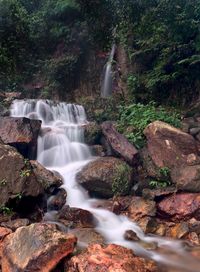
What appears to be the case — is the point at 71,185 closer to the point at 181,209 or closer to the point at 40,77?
the point at 181,209

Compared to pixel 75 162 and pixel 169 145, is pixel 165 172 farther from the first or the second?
pixel 75 162

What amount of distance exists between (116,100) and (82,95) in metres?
3.33

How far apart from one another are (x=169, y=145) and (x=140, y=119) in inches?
88.2

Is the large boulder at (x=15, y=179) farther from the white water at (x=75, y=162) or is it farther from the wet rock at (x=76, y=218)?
the white water at (x=75, y=162)

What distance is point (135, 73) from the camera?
14.8 metres

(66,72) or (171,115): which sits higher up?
(66,72)

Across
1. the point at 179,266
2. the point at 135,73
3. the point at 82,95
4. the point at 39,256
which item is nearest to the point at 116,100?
the point at 135,73

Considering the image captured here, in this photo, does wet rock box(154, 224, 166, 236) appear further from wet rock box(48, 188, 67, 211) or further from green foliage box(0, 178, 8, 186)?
green foliage box(0, 178, 8, 186)

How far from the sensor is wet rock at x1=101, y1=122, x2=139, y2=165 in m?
10.4

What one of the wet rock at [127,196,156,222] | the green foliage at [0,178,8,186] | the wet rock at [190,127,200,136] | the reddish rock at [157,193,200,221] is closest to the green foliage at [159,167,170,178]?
the reddish rock at [157,193,200,221]

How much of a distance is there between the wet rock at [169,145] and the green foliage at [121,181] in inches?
38.3

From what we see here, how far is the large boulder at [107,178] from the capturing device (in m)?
9.62

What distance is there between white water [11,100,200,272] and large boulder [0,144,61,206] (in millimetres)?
1618

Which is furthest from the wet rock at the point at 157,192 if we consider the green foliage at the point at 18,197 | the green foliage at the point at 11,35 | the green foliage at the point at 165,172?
the green foliage at the point at 11,35
